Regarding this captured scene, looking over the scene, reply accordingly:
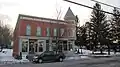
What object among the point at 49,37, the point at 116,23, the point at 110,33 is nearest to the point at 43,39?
the point at 49,37

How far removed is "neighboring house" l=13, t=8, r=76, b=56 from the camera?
128 feet

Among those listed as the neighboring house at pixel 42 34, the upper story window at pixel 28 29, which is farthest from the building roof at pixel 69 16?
the upper story window at pixel 28 29

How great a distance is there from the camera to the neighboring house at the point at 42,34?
39156mm

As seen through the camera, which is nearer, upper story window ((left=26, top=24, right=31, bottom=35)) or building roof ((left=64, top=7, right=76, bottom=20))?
upper story window ((left=26, top=24, right=31, bottom=35))

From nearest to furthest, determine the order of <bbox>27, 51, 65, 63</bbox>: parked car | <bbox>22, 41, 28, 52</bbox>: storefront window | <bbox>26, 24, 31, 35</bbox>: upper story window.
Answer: <bbox>27, 51, 65, 63</bbox>: parked car < <bbox>22, 41, 28, 52</bbox>: storefront window < <bbox>26, 24, 31, 35</bbox>: upper story window

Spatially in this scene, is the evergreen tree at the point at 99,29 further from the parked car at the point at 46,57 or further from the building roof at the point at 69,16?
the parked car at the point at 46,57

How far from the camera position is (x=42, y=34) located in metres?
41.8

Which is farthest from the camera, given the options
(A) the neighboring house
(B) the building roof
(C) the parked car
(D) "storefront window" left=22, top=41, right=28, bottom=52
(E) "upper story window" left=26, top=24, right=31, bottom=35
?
(B) the building roof

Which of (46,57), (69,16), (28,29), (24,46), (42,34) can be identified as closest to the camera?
(46,57)

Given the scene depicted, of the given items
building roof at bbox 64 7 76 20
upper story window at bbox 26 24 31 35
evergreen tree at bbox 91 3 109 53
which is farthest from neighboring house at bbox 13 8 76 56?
evergreen tree at bbox 91 3 109 53

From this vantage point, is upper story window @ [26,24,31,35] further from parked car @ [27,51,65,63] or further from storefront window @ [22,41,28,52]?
parked car @ [27,51,65,63]

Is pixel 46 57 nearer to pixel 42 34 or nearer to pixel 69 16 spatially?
pixel 42 34

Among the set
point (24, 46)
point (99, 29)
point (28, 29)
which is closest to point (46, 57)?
point (24, 46)

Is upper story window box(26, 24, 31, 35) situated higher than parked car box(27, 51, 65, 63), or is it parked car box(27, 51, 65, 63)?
upper story window box(26, 24, 31, 35)
